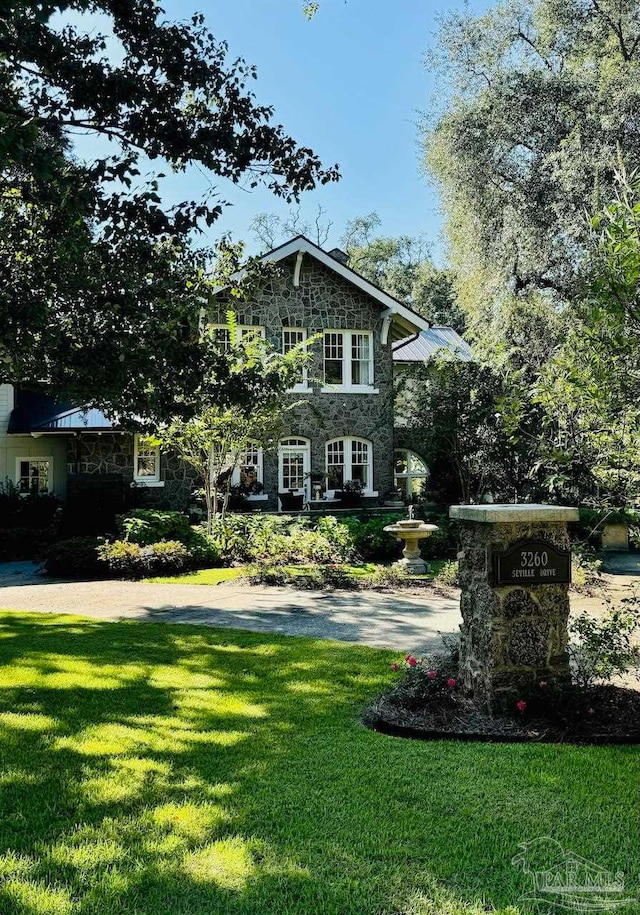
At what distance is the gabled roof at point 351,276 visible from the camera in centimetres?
1888

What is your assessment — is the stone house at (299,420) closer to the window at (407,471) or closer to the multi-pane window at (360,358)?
the multi-pane window at (360,358)

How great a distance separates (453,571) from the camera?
37.9 feet

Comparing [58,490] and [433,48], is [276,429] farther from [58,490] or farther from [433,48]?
[433,48]

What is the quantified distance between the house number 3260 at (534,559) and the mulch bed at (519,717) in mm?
888

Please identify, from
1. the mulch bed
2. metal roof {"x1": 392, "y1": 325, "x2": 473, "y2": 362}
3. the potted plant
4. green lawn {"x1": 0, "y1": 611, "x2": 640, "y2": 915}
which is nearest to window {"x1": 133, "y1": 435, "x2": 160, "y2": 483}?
the potted plant

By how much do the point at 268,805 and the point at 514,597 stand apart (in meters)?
2.38

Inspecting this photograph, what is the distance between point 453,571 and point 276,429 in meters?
4.82

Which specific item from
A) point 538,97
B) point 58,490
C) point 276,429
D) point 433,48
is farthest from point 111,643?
point 433,48

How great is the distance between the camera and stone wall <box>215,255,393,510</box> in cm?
1931

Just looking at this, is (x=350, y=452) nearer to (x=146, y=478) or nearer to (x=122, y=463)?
(x=146, y=478)

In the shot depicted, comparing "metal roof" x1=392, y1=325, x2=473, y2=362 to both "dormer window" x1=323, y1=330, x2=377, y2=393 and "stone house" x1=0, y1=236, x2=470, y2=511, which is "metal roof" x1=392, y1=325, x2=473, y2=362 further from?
"dormer window" x1=323, y1=330, x2=377, y2=393

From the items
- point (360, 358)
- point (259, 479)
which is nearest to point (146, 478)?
point (259, 479)

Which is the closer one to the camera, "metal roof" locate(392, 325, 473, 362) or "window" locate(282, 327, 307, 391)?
"window" locate(282, 327, 307, 391)

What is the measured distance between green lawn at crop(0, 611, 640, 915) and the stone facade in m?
0.72
